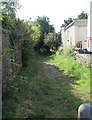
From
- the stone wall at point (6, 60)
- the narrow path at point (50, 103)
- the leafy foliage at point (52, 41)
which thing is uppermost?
the leafy foliage at point (52, 41)

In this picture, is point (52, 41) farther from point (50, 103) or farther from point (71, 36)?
point (50, 103)

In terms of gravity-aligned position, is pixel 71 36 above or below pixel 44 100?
above

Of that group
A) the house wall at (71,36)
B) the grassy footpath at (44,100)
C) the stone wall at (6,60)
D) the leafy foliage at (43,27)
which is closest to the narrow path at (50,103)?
the grassy footpath at (44,100)

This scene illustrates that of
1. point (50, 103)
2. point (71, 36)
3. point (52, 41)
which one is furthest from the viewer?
point (52, 41)

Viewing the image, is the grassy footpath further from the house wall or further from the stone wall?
the house wall

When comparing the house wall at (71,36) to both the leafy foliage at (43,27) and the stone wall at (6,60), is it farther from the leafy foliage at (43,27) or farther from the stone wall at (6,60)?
the stone wall at (6,60)

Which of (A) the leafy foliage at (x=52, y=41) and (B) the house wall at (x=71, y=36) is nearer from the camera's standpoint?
(B) the house wall at (x=71, y=36)

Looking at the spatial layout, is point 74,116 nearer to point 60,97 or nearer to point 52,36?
point 60,97

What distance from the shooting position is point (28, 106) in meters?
4.03

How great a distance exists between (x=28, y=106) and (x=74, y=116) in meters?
1.25

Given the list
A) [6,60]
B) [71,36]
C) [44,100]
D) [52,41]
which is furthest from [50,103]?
[52,41]

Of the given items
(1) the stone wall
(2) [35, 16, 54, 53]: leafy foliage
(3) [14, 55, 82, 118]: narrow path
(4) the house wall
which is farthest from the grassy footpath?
(2) [35, 16, 54, 53]: leafy foliage

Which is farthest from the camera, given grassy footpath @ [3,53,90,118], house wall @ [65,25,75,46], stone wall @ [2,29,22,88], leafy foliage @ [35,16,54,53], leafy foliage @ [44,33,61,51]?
leafy foliage @ [35,16,54,53]

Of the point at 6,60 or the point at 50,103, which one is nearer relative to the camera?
the point at 50,103
